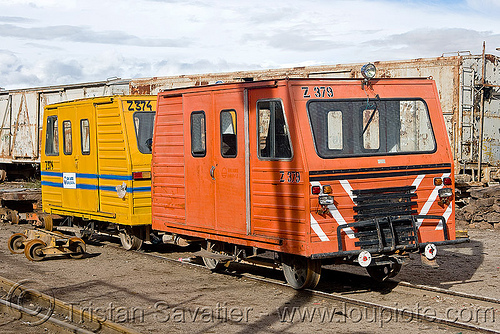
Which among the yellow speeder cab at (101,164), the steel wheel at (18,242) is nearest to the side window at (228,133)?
the yellow speeder cab at (101,164)

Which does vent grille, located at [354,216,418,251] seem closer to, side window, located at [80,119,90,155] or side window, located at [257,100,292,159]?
side window, located at [257,100,292,159]

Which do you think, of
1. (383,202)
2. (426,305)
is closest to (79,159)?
(383,202)

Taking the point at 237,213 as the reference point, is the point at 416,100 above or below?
above

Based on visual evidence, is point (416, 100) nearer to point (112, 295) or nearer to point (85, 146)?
point (112, 295)

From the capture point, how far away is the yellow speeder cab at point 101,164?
11.8 m

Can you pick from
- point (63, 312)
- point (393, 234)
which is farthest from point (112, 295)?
point (393, 234)

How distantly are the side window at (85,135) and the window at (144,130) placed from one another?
1312 millimetres

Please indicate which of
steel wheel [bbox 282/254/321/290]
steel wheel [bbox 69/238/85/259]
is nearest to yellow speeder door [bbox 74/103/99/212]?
steel wheel [bbox 69/238/85/259]

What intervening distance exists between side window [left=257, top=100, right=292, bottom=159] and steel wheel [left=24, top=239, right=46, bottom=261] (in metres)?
5.38

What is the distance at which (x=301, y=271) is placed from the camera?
859 cm

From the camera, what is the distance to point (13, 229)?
53.4ft

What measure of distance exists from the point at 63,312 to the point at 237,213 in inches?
102

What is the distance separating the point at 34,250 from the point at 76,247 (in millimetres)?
736

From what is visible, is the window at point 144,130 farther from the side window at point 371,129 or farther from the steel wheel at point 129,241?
the side window at point 371,129
